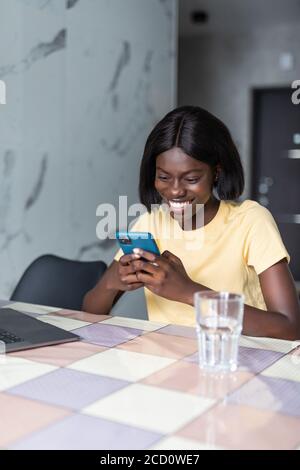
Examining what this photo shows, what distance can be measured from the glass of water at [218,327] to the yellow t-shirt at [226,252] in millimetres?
457

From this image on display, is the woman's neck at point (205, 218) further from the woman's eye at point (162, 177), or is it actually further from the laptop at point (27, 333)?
the laptop at point (27, 333)

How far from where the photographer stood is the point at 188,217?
5.26 feet

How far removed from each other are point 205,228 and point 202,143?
0.22 meters

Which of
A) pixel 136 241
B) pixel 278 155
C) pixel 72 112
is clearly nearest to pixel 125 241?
pixel 136 241

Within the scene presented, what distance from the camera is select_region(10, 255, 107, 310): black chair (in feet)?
6.04

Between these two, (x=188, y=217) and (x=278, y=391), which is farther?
(x=188, y=217)

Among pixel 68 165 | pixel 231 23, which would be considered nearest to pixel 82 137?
pixel 68 165

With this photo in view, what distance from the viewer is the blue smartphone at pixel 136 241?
131 centimetres

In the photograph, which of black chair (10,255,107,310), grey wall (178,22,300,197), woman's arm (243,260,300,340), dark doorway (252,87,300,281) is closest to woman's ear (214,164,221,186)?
woman's arm (243,260,300,340)

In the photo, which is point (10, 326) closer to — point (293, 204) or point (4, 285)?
point (4, 285)

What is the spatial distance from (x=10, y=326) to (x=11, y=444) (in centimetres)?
58

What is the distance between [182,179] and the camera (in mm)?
1526

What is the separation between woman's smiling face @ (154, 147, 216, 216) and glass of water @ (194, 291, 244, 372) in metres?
0.55

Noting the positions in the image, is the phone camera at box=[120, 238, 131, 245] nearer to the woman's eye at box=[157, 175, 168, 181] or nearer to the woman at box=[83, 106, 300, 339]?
the woman at box=[83, 106, 300, 339]
